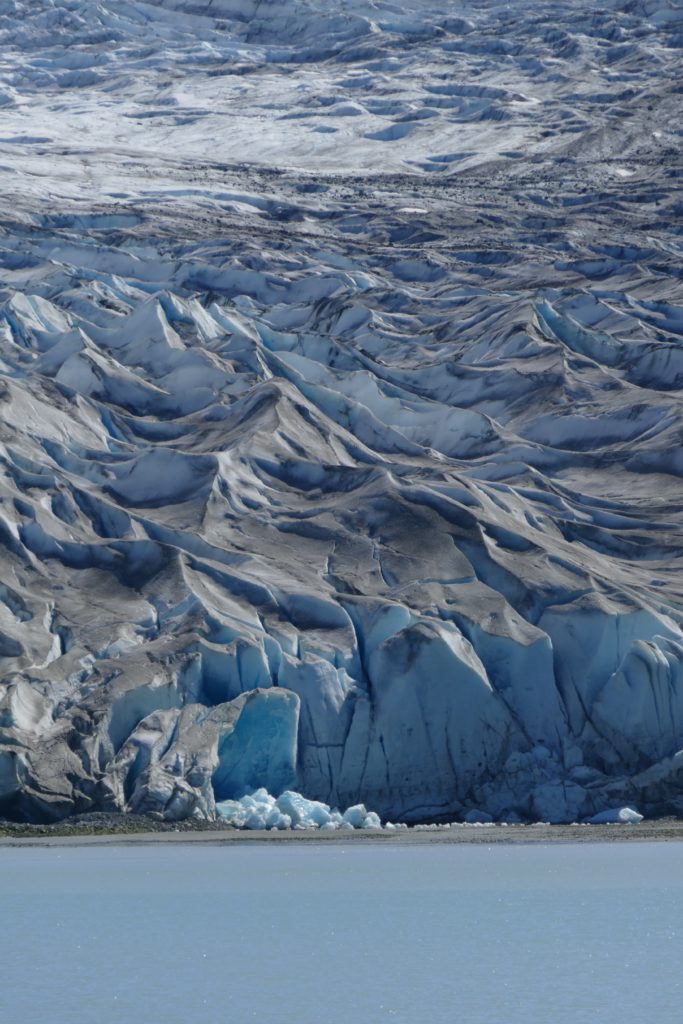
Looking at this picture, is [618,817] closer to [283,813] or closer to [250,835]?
[283,813]

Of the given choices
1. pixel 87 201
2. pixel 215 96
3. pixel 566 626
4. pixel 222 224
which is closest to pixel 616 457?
pixel 566 626

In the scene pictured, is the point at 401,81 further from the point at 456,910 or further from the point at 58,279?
the point at 456,910

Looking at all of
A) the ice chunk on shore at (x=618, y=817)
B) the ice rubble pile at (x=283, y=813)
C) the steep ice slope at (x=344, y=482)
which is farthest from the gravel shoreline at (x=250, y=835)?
the ice chunk on shore at (x=618, y=817)

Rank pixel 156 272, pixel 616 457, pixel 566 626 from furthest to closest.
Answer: pixel 156 272
pixel 616 457
pixel 566 626

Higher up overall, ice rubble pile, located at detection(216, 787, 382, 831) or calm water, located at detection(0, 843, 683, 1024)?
calm water, located at detection(0, 843, 683, 1024)

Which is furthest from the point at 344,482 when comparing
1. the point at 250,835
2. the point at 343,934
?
the point at 343,934

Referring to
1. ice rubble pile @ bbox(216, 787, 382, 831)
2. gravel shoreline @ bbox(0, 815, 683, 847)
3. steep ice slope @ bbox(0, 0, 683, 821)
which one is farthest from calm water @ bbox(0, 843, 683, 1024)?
steep ice slope @ bbox(0, 0, 683, 821)

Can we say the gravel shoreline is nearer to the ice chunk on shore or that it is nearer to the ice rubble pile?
the ice rubble pile
